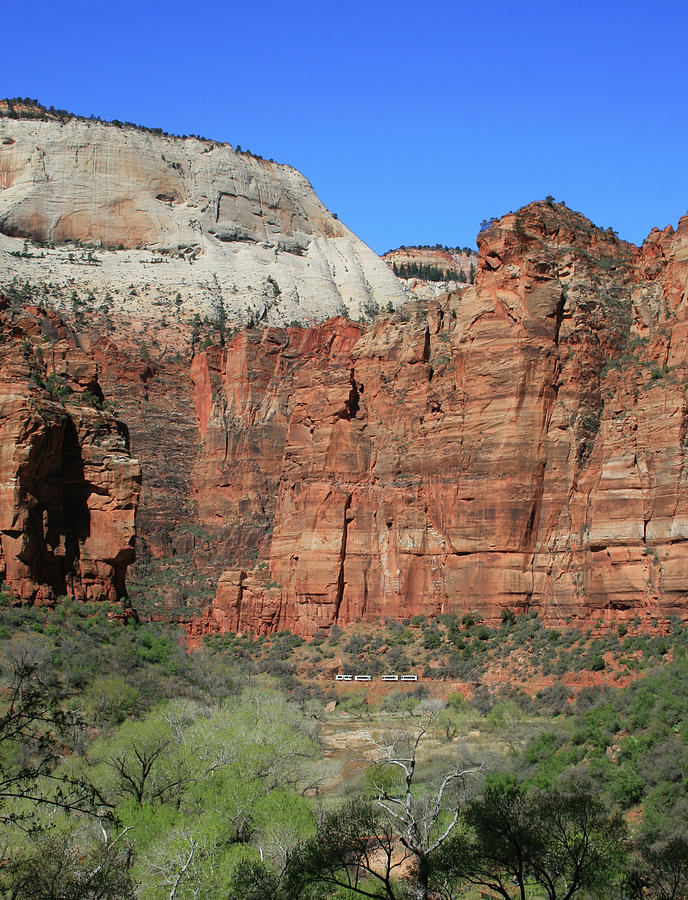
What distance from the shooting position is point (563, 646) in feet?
212

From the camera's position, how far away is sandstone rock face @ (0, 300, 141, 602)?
4981 centimetres

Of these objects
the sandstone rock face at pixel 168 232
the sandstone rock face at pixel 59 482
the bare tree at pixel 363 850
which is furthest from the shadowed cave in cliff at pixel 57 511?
the sandstone rock face at pixel 168 232

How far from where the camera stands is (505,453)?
71.4 metres

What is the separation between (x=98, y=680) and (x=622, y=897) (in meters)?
22.1

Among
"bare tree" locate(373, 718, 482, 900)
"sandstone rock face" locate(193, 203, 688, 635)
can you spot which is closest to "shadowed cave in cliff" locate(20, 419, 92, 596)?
"bare tree" locate(373, 718, 482, 900)

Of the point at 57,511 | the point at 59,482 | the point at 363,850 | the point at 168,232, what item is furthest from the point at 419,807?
the point at 168,232

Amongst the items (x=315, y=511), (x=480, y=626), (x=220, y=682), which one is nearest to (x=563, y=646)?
(x=480, y=626)

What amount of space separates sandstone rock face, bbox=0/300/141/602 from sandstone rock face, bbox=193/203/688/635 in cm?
2648

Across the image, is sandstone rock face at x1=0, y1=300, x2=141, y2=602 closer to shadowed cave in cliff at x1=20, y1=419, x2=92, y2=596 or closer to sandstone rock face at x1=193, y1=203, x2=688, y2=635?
shadowed cave in cliff at x1=20, y1=419, x2=92, y2=596

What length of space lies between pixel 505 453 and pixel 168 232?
113 meters

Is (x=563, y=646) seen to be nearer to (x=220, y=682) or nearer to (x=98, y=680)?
(x=220, y=682)

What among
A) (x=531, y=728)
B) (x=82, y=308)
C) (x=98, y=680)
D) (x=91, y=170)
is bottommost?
(x=531, y=728)

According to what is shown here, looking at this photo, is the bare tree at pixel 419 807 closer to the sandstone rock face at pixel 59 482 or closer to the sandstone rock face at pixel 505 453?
the sandstone rock face at pixel 505 453

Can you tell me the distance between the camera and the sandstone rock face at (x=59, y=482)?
49812mm
